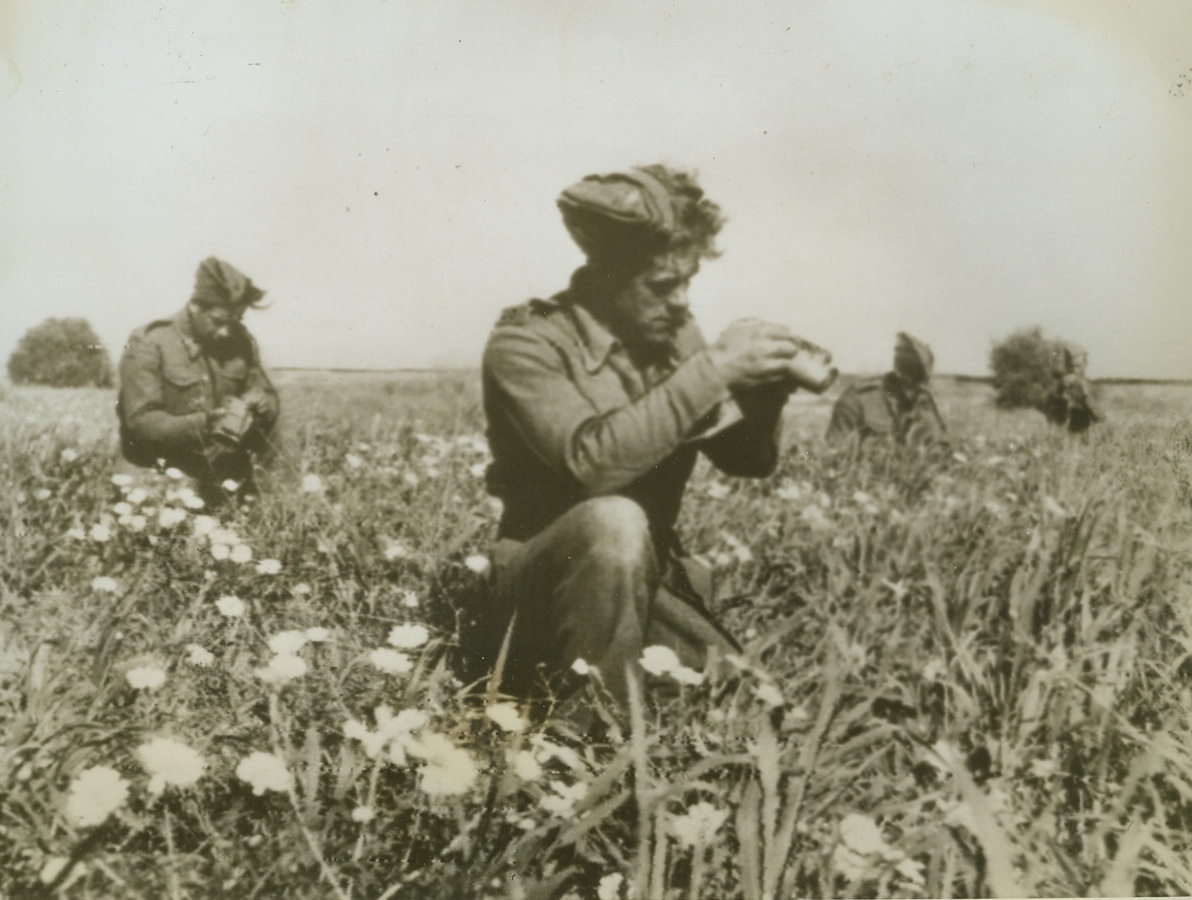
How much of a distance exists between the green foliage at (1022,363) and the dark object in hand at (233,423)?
1.28 m

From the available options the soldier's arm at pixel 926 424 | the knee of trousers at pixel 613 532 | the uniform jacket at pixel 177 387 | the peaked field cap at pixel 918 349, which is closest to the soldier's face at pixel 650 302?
the knee of trousers at pixel 613 532

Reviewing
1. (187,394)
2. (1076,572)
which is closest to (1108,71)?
(1076,572)

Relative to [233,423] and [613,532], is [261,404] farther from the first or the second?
[613,532]

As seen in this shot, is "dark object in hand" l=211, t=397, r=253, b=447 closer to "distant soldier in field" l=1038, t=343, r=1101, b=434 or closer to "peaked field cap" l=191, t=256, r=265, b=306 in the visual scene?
"peaked field cap" l=191, t=256, r=265, b=306

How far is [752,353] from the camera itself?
5.19 ft

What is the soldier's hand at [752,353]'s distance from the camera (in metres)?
1.57

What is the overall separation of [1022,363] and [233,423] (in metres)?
1.36

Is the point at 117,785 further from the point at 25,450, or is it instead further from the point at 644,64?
the point at 644,64

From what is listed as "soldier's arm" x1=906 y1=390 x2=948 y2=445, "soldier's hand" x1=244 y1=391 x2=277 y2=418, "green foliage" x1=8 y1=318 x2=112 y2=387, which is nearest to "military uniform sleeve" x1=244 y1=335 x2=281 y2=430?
"soldier's hand" x1=244 y1=391 x2=277 y2=418

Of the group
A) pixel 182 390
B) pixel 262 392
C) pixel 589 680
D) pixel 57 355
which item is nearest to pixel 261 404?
pixel 262 392

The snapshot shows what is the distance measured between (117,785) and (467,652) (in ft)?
1.76

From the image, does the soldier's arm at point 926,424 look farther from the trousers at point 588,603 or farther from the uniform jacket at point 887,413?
the trousers at point 588,603

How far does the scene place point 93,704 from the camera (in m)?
1.56

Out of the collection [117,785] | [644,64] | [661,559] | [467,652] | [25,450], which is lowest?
[117,785]
